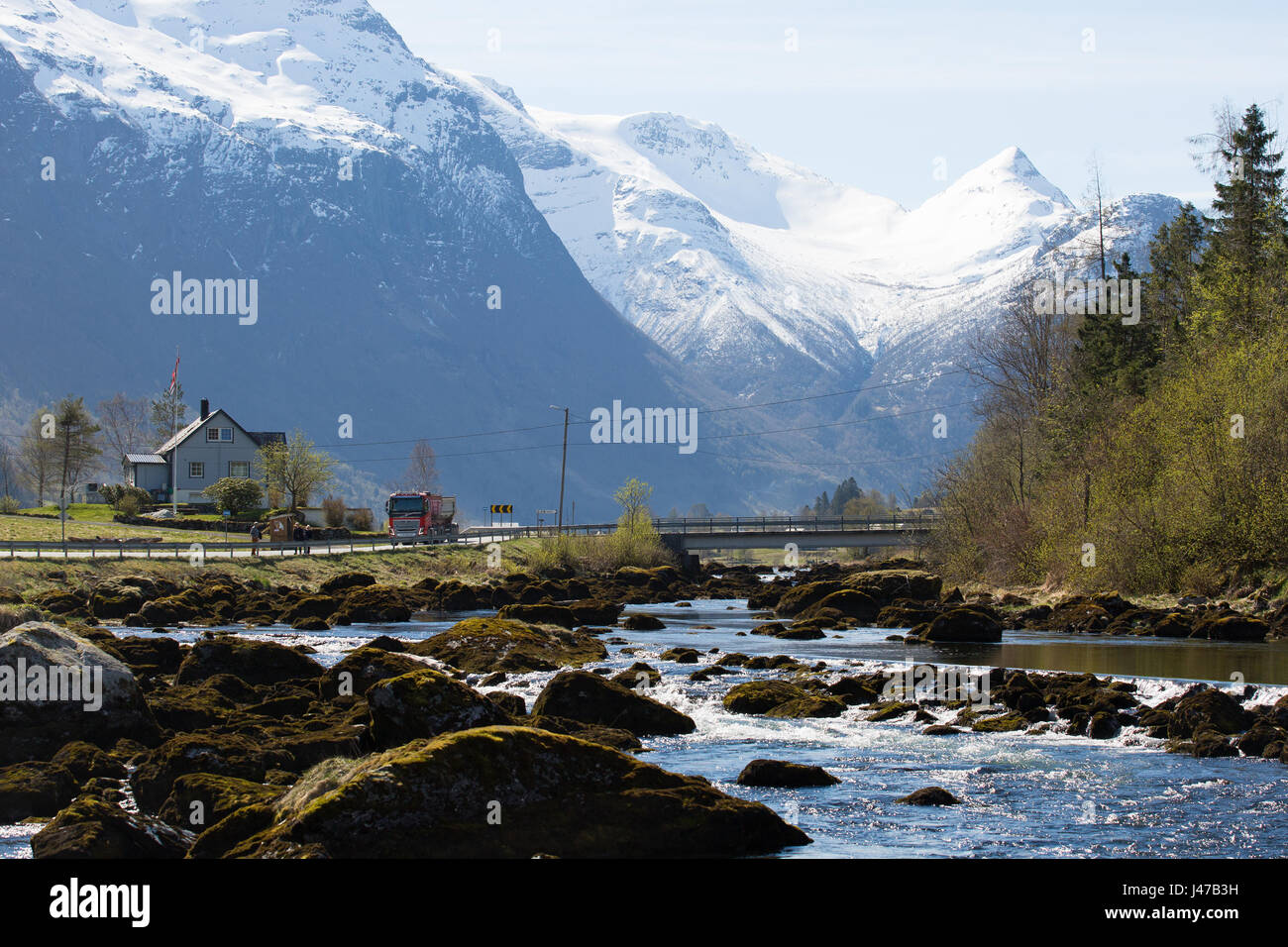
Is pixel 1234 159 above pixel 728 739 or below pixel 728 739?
above

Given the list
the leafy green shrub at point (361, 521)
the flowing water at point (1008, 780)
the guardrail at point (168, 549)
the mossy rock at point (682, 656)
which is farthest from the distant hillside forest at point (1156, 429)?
the leafy green shrub at point (361, 521)

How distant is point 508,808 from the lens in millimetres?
17219

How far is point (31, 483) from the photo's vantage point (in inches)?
5915

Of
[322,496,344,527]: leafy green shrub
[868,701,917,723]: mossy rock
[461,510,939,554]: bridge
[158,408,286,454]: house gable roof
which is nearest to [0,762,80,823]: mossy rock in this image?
[868,701,917,723]: mossy rock

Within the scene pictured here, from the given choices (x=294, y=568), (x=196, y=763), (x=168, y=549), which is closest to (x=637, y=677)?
(x=196, y=763)

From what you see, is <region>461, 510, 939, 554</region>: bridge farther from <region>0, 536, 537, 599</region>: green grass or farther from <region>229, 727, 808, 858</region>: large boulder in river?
<region>229, 727, 808, 858</region>: large boulder in river

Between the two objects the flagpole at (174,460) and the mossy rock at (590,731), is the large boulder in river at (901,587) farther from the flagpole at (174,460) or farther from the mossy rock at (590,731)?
the flagpole at (174,460)

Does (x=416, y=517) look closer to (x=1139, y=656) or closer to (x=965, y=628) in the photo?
(x=965, y=628)

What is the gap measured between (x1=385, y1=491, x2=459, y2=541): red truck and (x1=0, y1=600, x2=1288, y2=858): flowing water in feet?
205

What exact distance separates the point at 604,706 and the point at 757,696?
228 inches

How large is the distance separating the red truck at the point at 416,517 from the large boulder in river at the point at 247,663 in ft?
205

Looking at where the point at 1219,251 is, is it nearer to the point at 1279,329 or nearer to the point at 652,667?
the point at 1279,329
